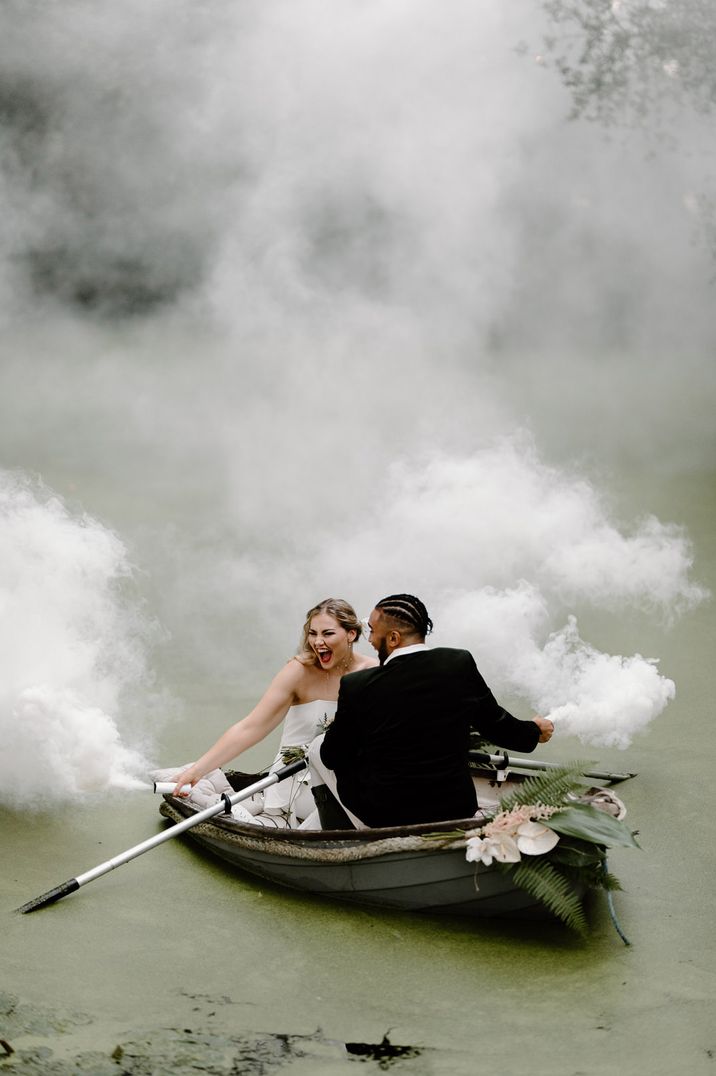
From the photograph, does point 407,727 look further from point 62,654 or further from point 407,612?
point 62,654

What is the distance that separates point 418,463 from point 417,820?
18.1 feet

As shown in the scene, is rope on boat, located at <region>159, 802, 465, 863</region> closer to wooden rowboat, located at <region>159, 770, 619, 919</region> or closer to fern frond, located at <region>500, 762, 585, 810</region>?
wooden rowboat, located at <region>159, 770, 619, 919</region>

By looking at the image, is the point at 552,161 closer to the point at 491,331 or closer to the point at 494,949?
the point at 491,331

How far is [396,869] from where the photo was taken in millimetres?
4090

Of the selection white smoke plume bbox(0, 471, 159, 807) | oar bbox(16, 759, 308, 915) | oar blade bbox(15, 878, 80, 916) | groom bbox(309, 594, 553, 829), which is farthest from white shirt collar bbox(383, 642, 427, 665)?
white smoke plume bbox(0, 471, 159, 807)

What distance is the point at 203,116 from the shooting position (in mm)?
11500

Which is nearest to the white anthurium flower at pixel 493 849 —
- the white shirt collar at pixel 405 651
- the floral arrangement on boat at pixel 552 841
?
the floral arrangement on boat at pixel 552 841

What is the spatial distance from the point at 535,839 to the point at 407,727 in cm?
59

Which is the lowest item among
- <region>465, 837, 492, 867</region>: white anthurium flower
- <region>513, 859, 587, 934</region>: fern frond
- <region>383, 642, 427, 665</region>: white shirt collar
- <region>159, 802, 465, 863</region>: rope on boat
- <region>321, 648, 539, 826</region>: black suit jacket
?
<region>513, 859, 587, 934</region>: fern frond

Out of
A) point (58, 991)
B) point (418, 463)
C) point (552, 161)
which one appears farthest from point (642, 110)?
point (58, 991)

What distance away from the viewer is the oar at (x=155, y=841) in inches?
172

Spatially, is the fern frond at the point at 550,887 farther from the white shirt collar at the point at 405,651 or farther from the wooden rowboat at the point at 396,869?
the white shirt collar at the point at 405,651

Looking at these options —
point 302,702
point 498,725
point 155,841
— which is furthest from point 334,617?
point 155,841

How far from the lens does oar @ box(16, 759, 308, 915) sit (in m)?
4.37
